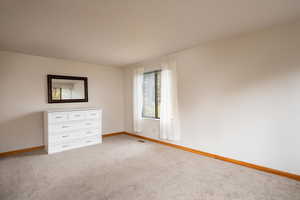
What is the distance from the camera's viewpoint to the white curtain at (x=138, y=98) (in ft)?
15.5

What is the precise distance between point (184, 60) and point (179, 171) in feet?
7.93

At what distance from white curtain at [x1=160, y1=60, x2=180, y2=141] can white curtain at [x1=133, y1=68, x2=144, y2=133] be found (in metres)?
0.93

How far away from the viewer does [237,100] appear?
2830 millimetres

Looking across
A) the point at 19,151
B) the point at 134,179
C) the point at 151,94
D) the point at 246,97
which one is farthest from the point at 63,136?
the point at 246,97

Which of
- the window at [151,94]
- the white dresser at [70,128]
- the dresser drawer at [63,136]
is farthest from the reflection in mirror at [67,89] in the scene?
the window at [151,94]

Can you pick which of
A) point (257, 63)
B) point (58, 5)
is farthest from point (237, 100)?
point (58, 5)

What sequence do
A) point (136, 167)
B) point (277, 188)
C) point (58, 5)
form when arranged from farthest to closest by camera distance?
point (136, 167), point (277, 188), point (58, 5)

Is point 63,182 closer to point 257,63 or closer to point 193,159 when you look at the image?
point 193,159

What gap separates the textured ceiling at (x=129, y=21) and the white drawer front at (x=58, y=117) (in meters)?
1.51

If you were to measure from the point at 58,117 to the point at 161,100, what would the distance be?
2.57 metres

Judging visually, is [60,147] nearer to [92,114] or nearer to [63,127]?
[63,127]

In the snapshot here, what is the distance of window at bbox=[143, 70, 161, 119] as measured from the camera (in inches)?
173

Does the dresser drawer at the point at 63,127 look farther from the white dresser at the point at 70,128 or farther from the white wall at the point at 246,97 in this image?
the white wall at the point at 246,97

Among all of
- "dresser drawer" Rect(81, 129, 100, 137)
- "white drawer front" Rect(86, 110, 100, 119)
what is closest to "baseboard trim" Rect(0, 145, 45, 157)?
"dresser drawer" Rect(81, 129, 100, 137)
